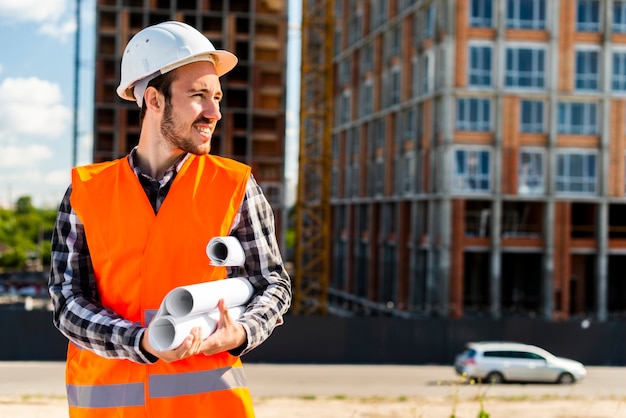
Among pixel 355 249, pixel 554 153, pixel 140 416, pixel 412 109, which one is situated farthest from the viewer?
pixel 355 249

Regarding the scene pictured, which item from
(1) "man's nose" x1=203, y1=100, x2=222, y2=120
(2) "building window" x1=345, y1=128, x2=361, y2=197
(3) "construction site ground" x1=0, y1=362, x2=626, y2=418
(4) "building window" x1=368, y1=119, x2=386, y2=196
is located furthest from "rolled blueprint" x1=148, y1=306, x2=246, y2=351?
(2) "building window" x1=345, y1=128, x2=361, y2=197

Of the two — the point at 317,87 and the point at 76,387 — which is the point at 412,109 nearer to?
the point at 317,87

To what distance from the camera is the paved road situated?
67.8 ft

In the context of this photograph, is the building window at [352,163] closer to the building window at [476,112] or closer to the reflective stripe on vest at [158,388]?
the building window at [476,112]

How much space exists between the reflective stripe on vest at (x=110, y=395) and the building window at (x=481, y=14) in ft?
134

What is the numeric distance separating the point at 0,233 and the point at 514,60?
76.7 metres

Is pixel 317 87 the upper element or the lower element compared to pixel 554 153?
upper

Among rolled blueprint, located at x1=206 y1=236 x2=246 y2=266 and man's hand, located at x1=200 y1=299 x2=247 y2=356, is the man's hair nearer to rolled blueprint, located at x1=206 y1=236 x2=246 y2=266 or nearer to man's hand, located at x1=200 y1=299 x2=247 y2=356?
rolled blueprint, located at x1=206 y1=236 x2=246 y2=266

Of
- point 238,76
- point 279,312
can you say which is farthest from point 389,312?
point 279,312

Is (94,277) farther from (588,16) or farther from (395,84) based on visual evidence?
(395,84)

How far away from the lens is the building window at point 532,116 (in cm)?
4153

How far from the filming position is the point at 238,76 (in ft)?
197

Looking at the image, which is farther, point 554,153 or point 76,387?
point 554,153

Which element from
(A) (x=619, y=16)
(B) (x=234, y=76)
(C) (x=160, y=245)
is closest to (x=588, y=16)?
(A) (x=619, y=16)
